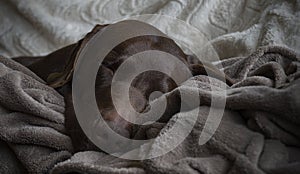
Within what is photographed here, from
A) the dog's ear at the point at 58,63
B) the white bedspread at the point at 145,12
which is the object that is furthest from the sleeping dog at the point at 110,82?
the white bedspread at the point at 145,12

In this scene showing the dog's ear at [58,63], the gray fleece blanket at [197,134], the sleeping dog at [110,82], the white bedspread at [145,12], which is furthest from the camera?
the white bedspread at [145,12]

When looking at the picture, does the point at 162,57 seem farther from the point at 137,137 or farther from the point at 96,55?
the point at 137,137

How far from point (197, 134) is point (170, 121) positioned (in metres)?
0.06

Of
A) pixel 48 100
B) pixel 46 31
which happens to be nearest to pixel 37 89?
pixel 48 100

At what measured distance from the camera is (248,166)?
705 millimetres

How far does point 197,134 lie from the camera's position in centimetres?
78

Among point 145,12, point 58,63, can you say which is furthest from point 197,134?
point 145,12

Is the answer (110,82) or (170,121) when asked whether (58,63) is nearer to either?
(110,82)

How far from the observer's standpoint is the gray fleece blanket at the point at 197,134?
Result: 73 centimetres

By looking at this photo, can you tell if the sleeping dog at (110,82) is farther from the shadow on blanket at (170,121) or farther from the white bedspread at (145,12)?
the white bedspread at (145,12)

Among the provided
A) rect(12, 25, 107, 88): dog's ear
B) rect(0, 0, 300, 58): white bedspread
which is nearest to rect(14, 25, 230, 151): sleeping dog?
rect(12, 25, 107, 88): dog's ear

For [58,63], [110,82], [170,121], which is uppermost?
[170,121]

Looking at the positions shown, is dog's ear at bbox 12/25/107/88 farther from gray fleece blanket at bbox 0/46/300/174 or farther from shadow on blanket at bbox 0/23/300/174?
gray fleece blanket at bbox 0/46/300/174

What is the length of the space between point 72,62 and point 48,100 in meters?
0.20
